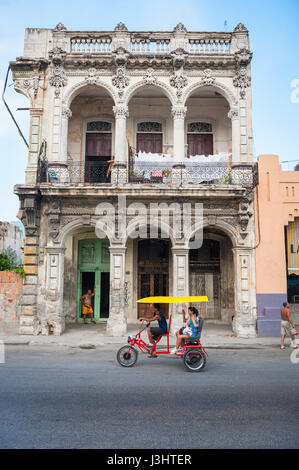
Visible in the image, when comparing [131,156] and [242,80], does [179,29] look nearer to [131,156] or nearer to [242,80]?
[242,80]

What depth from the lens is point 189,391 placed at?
6.10 metres

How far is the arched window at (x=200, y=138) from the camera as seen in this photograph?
1597cm

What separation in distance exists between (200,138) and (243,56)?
148 inches

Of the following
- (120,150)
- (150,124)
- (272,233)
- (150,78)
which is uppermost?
(150,78)

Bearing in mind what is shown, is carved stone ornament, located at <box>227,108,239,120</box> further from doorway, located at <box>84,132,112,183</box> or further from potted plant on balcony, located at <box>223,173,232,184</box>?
doorway, located at <box>84,132,112,183</box>

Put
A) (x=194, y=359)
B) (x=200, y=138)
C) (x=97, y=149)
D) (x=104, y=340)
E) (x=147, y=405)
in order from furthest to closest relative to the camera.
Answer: (x=200, y=138)
(x=97, y=149)
(x=104, y=340)
(x=194, y=359)
(x=147, y=405)

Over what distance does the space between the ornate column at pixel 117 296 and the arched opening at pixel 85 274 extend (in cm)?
312

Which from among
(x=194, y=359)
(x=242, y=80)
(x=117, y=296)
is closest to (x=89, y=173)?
(x=117, y=296)

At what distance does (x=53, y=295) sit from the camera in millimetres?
13250

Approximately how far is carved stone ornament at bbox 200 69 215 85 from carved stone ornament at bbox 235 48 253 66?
121cm

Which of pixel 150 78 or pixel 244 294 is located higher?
pixel 150 78

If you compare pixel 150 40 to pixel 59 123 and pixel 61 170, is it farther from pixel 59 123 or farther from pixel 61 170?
pixel 61 170

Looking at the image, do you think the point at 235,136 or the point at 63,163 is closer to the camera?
the point at 63,163
